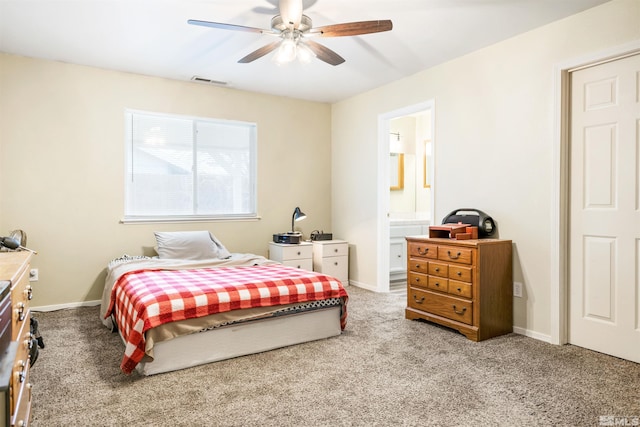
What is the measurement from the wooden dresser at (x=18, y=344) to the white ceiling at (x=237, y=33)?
6.36 ft

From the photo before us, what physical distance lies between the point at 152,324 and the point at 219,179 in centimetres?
279

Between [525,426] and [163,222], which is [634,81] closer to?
[525,426]

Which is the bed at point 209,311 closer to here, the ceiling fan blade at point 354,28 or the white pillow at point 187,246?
the white pillow at point 187,246

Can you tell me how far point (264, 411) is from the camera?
2.06 m

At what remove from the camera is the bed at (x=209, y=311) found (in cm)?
250

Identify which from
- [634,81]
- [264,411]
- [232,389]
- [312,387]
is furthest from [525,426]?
[634,81]

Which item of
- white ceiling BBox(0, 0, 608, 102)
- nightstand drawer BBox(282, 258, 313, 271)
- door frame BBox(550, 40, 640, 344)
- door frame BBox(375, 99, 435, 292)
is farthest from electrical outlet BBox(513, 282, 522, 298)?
nightstand drawer BBox(282, 258, 313, 271)

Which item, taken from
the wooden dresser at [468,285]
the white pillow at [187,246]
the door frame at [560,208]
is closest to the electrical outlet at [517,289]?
the wooden dresser at [468,285]

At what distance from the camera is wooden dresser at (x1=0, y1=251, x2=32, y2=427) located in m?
1.32

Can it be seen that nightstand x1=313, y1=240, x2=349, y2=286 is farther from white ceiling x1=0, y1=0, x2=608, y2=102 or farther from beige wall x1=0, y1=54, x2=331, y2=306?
white ceiling x1=0, y1=0, x2=608, y2=102

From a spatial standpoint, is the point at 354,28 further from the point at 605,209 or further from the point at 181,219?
the point at 181,219

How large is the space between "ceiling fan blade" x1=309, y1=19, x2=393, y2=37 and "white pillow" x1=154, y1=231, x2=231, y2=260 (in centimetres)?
245

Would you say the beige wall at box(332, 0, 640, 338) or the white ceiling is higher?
the white ceiling

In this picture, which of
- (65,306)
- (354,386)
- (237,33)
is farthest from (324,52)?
(65,306)
